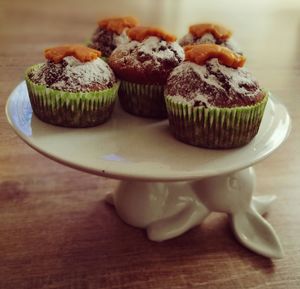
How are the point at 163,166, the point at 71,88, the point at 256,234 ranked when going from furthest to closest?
the point at 256,234 < the point at 71,88 < the point at 163,166

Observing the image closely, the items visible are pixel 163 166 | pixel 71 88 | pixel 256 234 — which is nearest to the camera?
pixel 163 166

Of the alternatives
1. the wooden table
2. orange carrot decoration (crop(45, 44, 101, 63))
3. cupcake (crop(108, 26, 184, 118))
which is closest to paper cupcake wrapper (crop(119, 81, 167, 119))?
cupcake (crop(108, 26, 184, 118))

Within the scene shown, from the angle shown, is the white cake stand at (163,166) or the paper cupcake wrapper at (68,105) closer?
the white cake stand at (163,166)

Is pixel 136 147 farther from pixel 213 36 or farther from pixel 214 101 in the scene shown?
pixel 213 36

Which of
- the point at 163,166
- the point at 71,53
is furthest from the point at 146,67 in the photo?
the point at 163,166

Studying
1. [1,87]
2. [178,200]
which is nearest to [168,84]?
[178,200]

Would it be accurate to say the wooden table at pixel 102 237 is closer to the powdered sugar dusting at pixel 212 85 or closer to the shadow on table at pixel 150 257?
the shadow on table at pixel 150 257

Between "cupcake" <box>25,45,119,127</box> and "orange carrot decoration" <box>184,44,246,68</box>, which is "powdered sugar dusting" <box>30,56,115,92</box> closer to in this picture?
"cupcake" <box>25,45,119,127</box>

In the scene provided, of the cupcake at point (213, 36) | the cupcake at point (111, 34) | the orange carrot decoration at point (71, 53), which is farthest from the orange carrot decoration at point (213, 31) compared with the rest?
the orange carrot decoration at point (71, 53)
